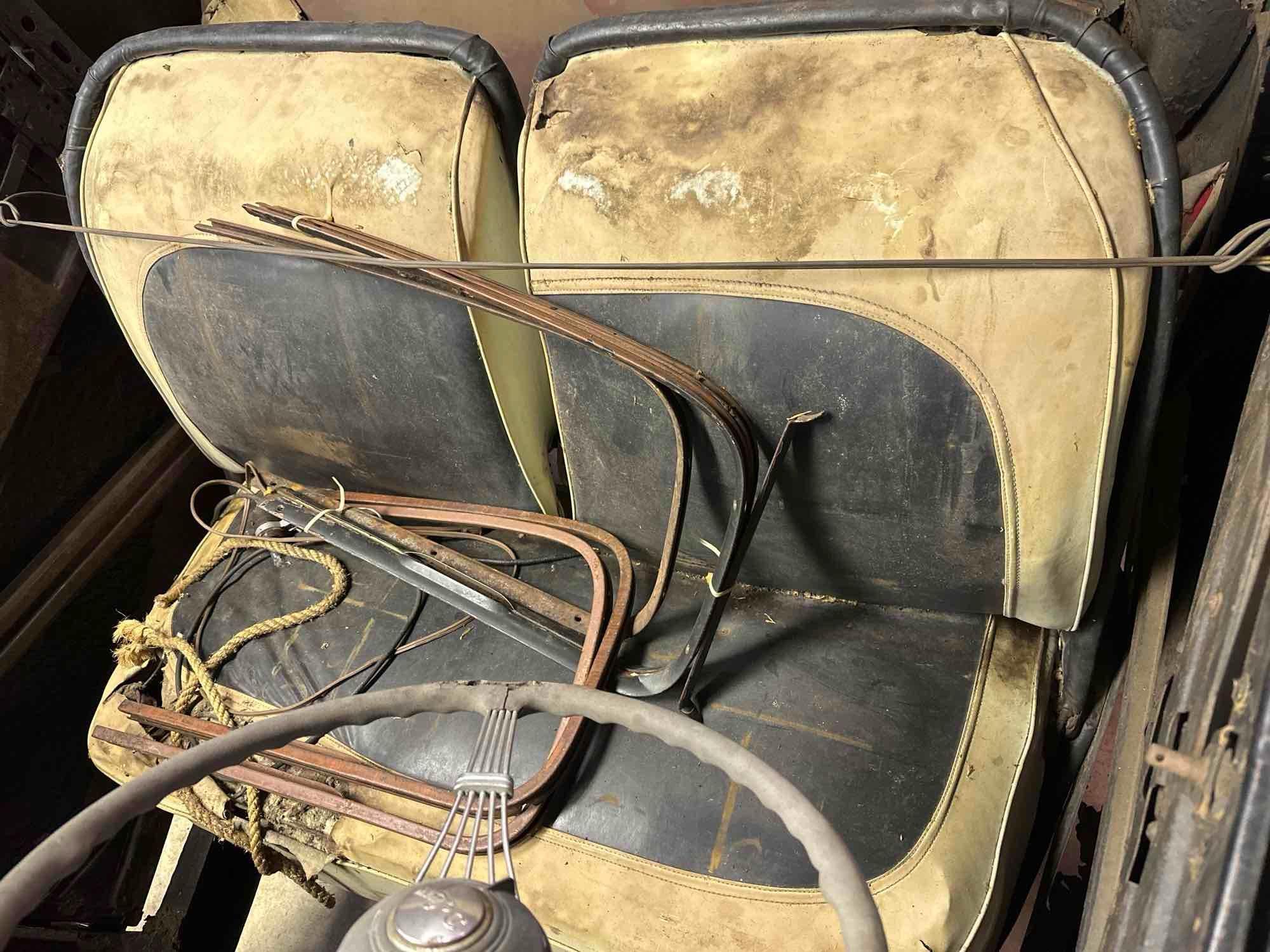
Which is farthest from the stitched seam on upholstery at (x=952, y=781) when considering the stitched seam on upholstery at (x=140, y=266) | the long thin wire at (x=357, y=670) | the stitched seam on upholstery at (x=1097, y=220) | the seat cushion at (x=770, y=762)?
the stitched seam on upholstery at (x=140, y=266)

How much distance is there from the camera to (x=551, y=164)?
1.03 m

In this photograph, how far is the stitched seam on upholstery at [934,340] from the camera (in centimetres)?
92

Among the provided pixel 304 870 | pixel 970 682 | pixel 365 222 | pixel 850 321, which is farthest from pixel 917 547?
pixel 304 870

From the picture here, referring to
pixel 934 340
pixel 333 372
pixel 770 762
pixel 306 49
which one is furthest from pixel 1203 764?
pixel 306 49

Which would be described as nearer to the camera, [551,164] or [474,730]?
[551,164]

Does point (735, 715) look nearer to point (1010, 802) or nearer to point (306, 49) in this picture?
point (1010, 802)

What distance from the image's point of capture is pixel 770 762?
1100mm

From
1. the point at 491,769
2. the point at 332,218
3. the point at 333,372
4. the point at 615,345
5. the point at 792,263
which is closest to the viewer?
the point at 491,769

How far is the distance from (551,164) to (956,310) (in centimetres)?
Result: 53

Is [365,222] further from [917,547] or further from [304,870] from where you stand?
[304,870]

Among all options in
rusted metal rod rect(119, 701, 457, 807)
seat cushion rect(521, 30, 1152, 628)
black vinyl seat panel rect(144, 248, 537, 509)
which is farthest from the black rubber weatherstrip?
rusted metal rod rect(119, 701, 457, 807)

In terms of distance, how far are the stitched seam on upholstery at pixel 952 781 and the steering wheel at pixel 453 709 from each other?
420mm

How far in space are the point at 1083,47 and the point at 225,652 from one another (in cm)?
148

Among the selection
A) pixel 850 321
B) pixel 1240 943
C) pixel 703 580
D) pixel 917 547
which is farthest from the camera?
pixel 703 580
